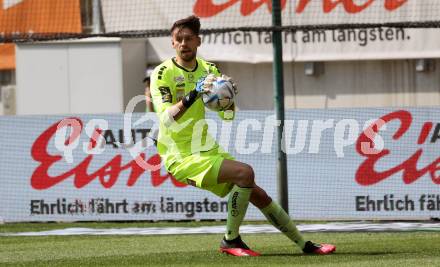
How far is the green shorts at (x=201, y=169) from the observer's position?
9.98 metres

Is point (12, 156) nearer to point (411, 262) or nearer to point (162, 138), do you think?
point (162, 138)

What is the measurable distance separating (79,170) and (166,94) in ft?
19.0

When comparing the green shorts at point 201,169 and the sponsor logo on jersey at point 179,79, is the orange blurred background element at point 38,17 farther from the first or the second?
the green shorts at point 201,169

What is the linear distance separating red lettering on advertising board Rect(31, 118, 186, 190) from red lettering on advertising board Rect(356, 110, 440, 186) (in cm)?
234

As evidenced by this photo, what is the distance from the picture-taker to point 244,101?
20703 mm

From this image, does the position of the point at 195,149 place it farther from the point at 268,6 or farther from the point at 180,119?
the point at 268,6

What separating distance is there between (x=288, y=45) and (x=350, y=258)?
10.1 metres

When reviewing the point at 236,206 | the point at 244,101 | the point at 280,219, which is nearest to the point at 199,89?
the point at 236,206

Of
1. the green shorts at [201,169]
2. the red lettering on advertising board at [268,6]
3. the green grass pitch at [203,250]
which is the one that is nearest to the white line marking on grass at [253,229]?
the green grass pitch at [203,250]

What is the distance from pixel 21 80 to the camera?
68.8ft

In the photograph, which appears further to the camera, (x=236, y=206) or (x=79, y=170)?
(x=79, y=170)

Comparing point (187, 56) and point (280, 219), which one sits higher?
point (187, 56)

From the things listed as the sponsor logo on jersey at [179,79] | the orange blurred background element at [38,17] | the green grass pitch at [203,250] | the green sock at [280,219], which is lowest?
the green grass pitch at [203,250]

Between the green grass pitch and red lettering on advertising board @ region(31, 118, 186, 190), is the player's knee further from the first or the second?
red lettering on advertising board @ region(31, 118, 186, 190)
